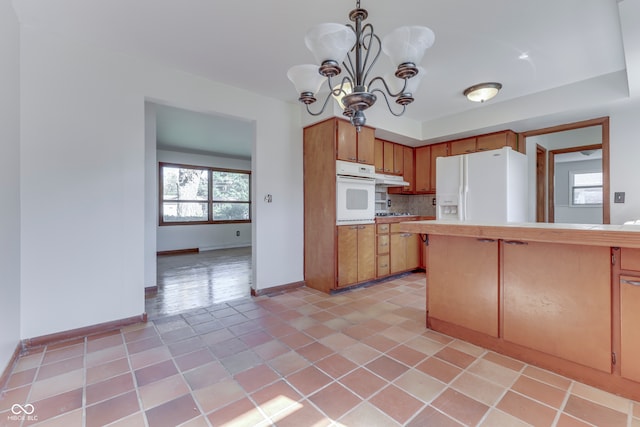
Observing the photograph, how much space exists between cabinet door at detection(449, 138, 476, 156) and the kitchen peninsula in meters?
2.60

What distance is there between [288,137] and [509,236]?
9.13ft

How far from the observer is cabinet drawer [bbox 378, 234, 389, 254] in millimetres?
3953

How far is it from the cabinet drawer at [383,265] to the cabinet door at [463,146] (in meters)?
2.02

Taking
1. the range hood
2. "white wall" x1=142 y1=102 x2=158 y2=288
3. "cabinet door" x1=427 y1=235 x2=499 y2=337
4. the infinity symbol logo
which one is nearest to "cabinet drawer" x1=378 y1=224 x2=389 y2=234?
the range hood

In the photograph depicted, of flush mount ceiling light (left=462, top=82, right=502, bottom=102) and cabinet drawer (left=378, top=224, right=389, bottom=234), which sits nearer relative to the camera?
flush mount ceiling light (left=462, top=82, right=502, bottom=102)

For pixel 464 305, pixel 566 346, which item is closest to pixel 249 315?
pixel 464 305

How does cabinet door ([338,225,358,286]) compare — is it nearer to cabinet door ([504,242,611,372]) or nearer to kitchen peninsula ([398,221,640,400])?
kitchen peninsula ([398,221,640,400])

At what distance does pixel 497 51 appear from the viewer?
8.04 ft

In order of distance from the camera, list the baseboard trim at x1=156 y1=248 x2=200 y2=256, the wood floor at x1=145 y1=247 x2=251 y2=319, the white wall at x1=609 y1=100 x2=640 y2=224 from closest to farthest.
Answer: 1. the white wall at x1=609 y1=100 x2=640 y2=224
2. the wood floor at x1=145 y1=247 x2=251 y2=319
3. the baseboard trim at x1=156 y1=248 x2=200 y2=256

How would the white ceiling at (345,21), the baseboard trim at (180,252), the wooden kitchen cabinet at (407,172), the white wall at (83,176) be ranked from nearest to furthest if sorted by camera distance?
the white ceiling at (345,21) → the white wall at (83,176) → the wooden kitchen cabinet at (407,172) → the baseboard trim at (180,252)

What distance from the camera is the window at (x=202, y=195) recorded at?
6.70 meters

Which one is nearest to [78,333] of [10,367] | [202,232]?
[10,367]

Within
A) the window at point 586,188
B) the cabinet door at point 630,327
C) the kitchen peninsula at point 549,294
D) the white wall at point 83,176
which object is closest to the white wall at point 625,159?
the kitchen peninsula at point 549,294

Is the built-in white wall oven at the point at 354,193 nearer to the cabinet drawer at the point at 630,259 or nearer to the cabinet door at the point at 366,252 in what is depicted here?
the cabinet door at the point at 366,252
